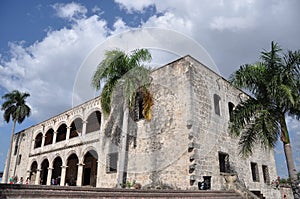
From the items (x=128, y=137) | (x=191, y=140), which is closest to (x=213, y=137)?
(x=191, y=140)

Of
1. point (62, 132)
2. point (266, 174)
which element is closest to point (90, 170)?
point (62, 132)

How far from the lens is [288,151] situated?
9.57 m

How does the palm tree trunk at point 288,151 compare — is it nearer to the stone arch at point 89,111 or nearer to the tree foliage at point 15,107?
the stone arch at point 89,111

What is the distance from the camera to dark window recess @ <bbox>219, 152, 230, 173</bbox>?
42.1 feet

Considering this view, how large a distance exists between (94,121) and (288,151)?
13898 mm

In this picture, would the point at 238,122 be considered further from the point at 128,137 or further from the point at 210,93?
the point at 128,137

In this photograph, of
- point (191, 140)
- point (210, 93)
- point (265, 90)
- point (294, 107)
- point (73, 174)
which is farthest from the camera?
point (73, 174)

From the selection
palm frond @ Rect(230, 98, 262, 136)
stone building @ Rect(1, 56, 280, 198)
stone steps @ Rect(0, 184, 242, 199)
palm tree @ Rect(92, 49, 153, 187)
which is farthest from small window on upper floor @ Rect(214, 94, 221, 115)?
stone steps @ Rect(0, 184, 242, 199)

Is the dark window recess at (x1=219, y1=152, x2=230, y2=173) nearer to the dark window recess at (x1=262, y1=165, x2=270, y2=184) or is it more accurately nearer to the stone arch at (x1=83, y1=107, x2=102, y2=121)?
the dark window recess at (x1=262, y1=165, x2=270, y2=184)

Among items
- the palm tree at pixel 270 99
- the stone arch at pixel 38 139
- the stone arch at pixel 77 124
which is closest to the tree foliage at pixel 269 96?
the palm tree at pixel 270 99

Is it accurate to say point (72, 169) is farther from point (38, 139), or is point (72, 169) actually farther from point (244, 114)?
point (244, 114)

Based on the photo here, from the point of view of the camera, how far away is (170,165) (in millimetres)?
11609

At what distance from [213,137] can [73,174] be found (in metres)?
15.1

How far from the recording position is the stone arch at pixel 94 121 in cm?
1872
